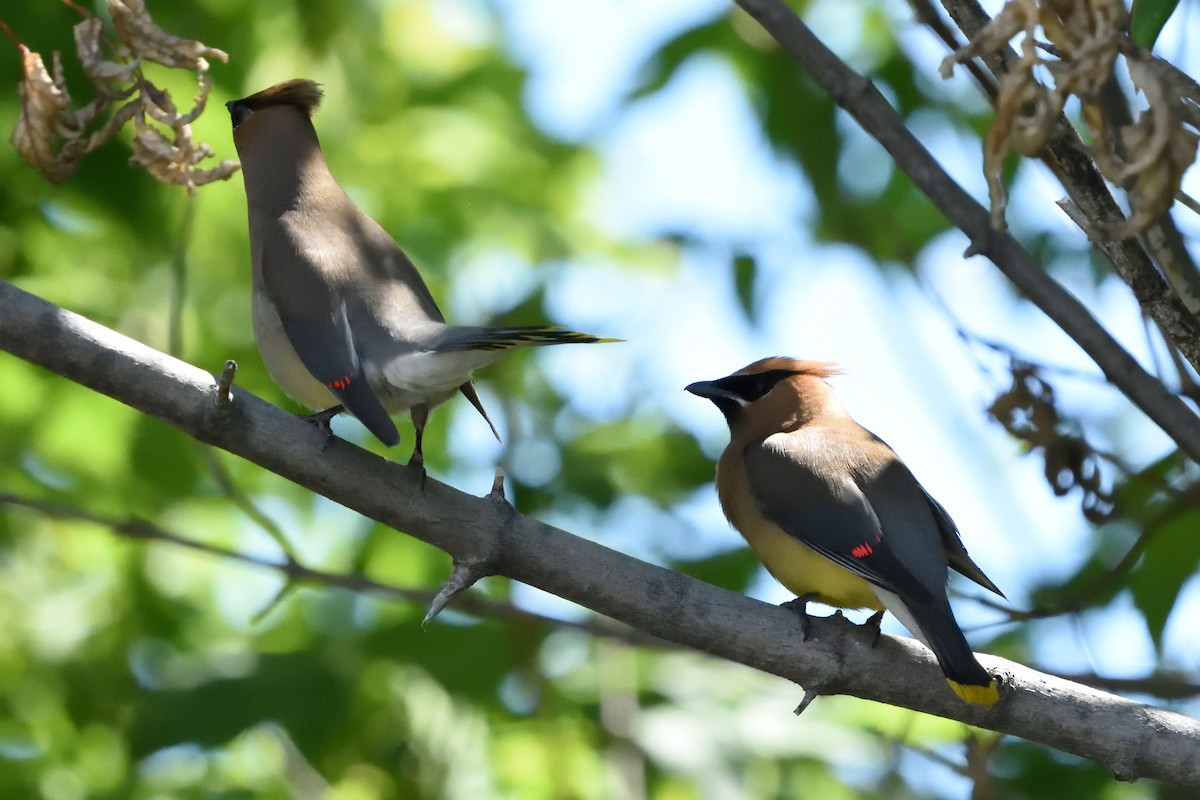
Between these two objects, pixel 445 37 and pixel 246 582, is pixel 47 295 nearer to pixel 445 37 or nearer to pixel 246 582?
pixel 246 582

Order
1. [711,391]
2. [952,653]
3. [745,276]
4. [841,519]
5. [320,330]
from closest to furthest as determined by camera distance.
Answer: [952,653] < [320,330] < [841,519] < [711,391] < [745,276]

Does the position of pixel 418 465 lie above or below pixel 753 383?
above

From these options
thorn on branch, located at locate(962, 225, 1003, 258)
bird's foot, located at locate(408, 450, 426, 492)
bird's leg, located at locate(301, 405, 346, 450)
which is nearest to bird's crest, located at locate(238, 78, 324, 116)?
bird's leg, located at locate(301, 405, 346, 450)

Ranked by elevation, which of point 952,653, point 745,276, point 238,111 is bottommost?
point 745,276

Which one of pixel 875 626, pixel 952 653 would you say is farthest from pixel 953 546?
pixel 952 653

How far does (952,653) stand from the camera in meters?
3.05

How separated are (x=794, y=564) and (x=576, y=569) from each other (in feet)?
4.15

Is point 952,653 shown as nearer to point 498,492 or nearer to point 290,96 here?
point 498,492

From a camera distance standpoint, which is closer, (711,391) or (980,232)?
(980,232)

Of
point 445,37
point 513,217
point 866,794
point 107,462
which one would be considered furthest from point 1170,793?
point 445,37

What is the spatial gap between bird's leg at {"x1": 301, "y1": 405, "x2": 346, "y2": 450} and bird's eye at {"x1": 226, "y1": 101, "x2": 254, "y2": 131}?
1173 millimetres

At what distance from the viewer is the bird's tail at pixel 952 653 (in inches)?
114

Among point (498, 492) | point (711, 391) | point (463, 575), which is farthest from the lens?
point (711, 391)

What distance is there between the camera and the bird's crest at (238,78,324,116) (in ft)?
12.9
